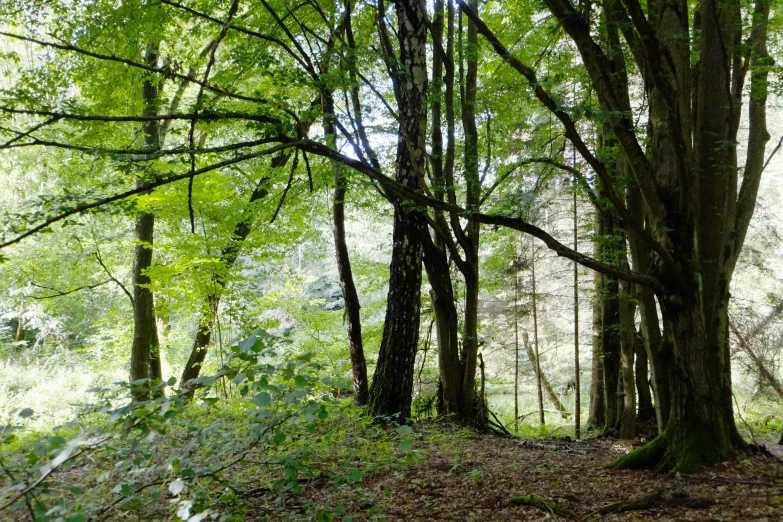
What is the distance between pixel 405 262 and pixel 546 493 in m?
3.68

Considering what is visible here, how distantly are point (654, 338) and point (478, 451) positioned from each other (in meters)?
2.33

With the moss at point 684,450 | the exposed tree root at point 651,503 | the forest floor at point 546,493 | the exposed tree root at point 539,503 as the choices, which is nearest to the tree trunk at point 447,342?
the forest floor at point 546,493

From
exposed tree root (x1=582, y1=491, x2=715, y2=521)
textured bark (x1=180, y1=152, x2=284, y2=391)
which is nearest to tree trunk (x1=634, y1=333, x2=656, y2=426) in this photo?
exposed tree root (x1=582, y1=491, x2=715, y2=521)

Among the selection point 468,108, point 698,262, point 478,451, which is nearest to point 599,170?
point 698,262

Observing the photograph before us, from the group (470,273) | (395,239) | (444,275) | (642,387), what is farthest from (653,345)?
(642,387)

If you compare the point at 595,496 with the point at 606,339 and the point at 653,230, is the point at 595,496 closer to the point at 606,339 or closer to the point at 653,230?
the point at 653,230

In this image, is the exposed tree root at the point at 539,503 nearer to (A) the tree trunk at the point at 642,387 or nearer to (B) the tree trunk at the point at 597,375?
(A) the tree trunk at the point at 642,387

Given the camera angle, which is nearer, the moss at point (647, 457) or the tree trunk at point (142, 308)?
the moss at point (647, 457)

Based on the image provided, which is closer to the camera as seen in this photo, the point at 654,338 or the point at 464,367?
the point at 654,338

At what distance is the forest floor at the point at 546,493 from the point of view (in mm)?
3385

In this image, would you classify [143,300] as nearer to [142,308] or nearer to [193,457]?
[142,308]

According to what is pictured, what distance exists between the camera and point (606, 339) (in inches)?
359

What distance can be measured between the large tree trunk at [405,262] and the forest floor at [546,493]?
1756 mm

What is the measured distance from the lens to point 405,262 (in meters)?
7.07
